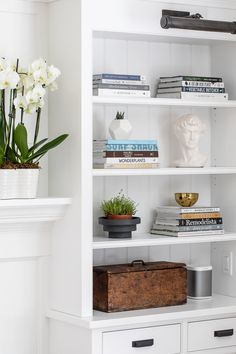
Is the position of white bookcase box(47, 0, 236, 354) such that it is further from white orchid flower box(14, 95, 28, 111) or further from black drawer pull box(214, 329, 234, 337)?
white orchid flower box(14, 95, 28, 111)

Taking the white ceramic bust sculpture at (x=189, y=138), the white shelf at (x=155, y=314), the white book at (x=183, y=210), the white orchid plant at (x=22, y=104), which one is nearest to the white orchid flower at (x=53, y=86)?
the white orchid plant at (x=22, y=104)

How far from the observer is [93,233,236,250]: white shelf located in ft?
11.2

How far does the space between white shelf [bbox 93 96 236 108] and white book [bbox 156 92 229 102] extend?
0.04 m

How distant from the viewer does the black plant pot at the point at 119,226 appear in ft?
11.6

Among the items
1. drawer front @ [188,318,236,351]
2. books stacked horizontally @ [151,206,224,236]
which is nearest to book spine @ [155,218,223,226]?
books stacked horizontally @ [151,206,224,236]

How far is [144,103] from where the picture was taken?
3480 mm

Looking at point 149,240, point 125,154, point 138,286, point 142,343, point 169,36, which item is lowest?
point 142,343

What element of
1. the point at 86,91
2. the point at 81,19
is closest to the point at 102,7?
the point at 81,19

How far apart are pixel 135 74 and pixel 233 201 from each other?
74 cm

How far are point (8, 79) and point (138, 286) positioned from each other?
1.04 metres

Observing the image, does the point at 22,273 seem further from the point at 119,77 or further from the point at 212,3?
the point at 212,3

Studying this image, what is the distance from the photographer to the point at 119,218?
355cm

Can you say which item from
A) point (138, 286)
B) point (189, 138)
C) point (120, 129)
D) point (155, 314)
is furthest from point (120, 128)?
point (155, 314)

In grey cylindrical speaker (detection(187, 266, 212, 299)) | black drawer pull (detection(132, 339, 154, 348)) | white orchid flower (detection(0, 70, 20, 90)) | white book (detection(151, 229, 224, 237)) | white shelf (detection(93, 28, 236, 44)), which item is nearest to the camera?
white orchid flower (detection(0, 70, 20, 90))
